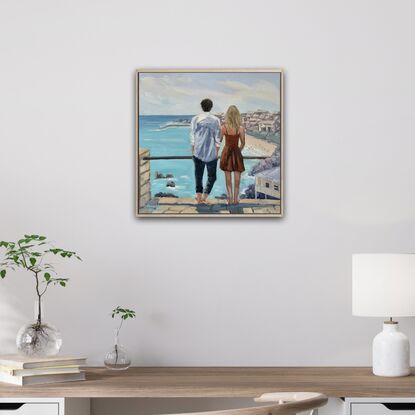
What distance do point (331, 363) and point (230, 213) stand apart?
71 cm

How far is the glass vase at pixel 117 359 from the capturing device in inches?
120

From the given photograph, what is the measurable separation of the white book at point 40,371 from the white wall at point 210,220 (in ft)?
1.36

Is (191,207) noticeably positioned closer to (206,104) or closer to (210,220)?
(210,220)

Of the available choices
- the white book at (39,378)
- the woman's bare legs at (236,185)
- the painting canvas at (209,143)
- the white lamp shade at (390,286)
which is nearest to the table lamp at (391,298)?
the white lamp shade at (390,286)

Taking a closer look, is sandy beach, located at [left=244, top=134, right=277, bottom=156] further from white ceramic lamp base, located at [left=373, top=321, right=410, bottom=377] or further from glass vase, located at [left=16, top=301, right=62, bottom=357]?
glass vase, located at [left=16, top=301, right=62, bottom=357]

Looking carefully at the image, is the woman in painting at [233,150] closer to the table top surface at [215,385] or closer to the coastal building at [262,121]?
the coastal building at [262,121]

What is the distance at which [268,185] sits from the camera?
125 inches

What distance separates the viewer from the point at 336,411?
8.79 feet

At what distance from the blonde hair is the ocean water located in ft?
0.36

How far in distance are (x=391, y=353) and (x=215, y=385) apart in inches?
26.0

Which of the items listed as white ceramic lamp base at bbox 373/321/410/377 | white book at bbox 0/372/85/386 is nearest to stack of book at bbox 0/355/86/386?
white book at bbox 0/372/85/386

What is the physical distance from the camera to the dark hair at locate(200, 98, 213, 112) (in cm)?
321

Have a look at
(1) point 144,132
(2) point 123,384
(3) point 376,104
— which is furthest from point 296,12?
(2) point 123,384

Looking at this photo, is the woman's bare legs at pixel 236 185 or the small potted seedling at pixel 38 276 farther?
the woman's bare legs at pixel 236 185
